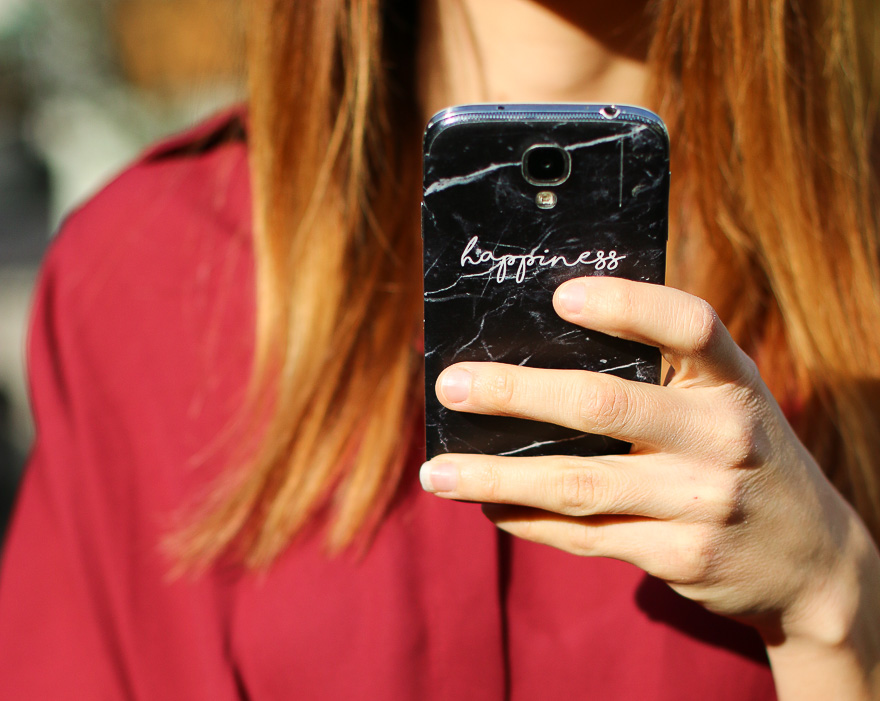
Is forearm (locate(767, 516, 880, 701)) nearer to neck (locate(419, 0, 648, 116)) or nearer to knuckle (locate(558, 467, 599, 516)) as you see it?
knuckle (locate(558, 467, 599, 516))

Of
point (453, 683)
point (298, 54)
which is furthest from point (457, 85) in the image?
point (453, 683)

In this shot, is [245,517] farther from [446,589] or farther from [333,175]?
[333,175]

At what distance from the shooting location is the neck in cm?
90

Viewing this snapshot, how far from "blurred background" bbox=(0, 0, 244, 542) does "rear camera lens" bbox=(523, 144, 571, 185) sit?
4.31 meters

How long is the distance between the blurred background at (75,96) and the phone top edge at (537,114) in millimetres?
4282

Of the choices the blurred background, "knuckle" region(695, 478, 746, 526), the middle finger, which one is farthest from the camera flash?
the blurred background

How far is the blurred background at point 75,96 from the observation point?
16.8ft

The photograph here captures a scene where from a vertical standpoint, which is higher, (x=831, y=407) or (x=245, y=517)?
(x=831, y=407)

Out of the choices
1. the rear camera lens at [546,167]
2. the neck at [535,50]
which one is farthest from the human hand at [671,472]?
the neck at [535,50]

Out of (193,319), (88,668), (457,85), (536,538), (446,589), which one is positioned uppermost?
(457,85)

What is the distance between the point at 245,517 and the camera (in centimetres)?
90

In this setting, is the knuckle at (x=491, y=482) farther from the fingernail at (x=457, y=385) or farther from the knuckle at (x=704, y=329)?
the knuckle at (x=704, y=329)

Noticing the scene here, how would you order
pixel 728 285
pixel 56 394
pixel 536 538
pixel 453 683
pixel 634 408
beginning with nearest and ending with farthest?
pixel 634 408, pixel 536 538, pixel 453 683, pixel 728 285, pixel 56 394

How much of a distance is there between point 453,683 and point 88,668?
503 millimetres
